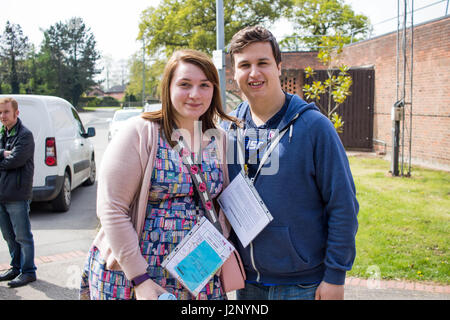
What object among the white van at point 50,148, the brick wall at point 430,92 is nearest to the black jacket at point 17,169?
the white van at point 50,148

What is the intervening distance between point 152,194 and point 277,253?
68cm

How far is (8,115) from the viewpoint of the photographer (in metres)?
4.57

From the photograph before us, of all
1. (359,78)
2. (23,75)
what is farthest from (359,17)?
(23,75)

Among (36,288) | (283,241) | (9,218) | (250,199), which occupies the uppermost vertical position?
(250,199)

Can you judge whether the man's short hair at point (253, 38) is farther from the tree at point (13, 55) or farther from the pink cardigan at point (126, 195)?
the tree at point (13, 55)

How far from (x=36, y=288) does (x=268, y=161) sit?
11.2 ft

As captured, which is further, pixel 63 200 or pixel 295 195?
pixel 63 200

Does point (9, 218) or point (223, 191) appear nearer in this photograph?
point (223, 191)

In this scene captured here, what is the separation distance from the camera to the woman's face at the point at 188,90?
1.98 meters

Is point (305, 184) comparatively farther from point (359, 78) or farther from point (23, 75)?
point (23, 75)

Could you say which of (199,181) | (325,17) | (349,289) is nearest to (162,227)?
(199,181)

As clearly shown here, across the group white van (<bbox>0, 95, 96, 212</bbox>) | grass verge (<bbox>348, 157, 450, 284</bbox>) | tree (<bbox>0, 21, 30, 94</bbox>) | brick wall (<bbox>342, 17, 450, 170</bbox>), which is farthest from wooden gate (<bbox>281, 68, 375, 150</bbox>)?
tree (<bbox>0, 21, 30, 94</bbox>)

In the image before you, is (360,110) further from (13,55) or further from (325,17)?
(13,55)

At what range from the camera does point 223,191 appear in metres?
2.12
